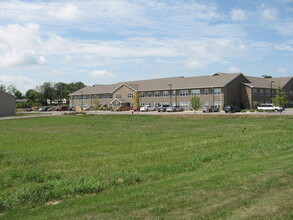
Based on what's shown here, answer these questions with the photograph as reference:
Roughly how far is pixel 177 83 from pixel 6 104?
138 ft

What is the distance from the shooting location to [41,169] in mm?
11789

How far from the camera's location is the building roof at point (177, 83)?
83750 millimetres

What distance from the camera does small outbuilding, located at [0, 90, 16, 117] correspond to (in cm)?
7519

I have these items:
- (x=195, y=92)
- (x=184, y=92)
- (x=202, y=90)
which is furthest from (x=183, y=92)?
(x=202, y=90)

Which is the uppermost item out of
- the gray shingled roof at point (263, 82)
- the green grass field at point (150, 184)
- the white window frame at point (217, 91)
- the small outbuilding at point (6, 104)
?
the gray shingled roof at point (263, 82)

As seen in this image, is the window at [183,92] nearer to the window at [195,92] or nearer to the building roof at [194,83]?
the building roof at [194,83]

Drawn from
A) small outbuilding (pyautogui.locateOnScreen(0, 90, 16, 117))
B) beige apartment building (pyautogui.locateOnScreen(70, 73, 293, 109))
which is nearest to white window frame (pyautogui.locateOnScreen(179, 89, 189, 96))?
beige apartment building (pyautogui.locateOnScreen(70, 73, 293, 109))

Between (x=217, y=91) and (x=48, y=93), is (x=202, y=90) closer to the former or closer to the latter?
(x=217, y=91)

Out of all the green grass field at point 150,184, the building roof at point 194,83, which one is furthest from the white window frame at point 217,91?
the green grass field at point 150,184

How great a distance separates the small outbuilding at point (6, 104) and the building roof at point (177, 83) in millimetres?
34095

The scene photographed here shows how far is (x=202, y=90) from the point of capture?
84.9 m

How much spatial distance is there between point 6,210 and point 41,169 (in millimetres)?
4608

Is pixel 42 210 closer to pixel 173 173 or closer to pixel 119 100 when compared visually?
pixel 173 173

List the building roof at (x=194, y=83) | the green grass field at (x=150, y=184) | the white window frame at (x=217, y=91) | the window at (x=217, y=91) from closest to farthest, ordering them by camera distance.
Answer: the green grass field at (x=150, y=184) → the white window frame at (x=217, y=91) → the window at (x=217, y=91) → the building roof at (x=194, y=83)
